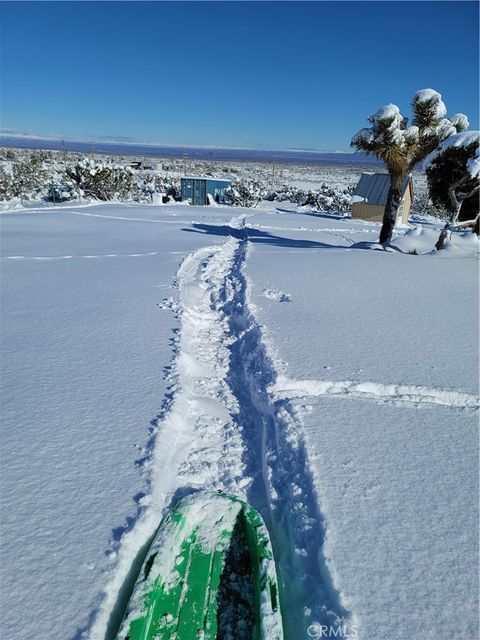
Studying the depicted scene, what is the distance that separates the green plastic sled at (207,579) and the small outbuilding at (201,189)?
30.4m

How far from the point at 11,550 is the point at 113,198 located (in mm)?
29850

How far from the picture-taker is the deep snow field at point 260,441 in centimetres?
204

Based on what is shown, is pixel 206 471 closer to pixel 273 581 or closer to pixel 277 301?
pixel 273 581

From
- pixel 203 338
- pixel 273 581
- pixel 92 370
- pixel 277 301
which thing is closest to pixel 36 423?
pixel 92 370

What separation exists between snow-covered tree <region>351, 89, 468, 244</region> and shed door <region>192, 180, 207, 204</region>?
2131cm

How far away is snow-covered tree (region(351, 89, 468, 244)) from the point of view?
35.8 ft

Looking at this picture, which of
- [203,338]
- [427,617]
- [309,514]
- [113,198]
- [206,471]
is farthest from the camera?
[113,198]

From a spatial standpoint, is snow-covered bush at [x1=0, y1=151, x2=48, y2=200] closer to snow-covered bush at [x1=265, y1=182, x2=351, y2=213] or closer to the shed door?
the shed door

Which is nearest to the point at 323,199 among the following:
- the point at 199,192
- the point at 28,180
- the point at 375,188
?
the point at 375,188

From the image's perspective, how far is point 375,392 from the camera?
3885 millimetres

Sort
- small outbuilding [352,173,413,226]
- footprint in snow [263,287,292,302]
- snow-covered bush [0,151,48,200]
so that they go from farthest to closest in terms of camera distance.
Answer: snow-covered bush [0,151,48,200]
small outbuilding [352,173,413,226]
footprint in snow [263,287,292,302]

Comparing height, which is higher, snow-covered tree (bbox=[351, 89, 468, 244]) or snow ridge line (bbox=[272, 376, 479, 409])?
snow-covered tree (bbox=[351, 89, 468, 244])

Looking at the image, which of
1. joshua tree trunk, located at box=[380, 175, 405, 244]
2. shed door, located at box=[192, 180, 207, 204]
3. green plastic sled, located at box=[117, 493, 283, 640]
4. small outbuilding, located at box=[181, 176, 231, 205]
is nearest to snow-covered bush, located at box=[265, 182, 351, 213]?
small outbuilding, located at box=[181, 176, 231, 205]

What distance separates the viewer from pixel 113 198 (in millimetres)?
29344
